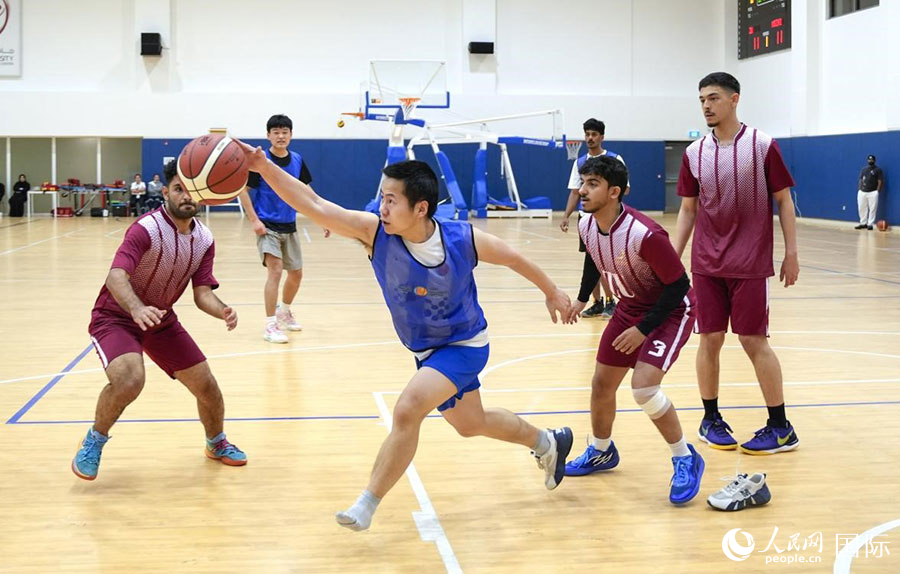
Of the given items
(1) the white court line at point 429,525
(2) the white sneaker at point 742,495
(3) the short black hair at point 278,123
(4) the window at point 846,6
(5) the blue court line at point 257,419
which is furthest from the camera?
(4) the window at point 846,6

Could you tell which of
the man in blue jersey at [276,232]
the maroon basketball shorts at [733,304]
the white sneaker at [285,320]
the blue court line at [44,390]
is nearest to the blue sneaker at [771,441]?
the maroon basketball shorts at [733,304]

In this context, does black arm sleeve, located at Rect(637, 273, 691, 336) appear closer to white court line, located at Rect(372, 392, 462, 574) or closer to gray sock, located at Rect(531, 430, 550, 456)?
gray sock, located at Rect(531, 430, 550, 456)

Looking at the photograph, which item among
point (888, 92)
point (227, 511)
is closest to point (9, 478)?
point (227, 511)

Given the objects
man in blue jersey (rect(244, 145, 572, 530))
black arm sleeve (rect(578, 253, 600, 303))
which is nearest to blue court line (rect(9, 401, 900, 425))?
black arm sleeve (rect(578, 253, 600, 303))

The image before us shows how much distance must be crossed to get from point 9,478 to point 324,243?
1671 cm

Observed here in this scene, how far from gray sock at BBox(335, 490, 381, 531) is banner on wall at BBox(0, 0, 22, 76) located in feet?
98.3

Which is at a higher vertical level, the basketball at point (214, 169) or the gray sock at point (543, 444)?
the basketball at point (214, 169)

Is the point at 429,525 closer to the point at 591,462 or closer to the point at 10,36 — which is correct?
the point at 591,462

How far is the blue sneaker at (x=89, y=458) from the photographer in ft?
15.9

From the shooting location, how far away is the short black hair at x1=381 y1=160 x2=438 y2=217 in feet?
13.5

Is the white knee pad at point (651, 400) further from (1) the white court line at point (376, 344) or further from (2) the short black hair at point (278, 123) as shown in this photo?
(2) the short black hair at point (278, 123)

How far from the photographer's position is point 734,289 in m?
5.52

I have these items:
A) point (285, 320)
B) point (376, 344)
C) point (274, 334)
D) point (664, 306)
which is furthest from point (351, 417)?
Answer: point (285, 320)

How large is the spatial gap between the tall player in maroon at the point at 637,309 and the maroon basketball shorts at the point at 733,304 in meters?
0.57
